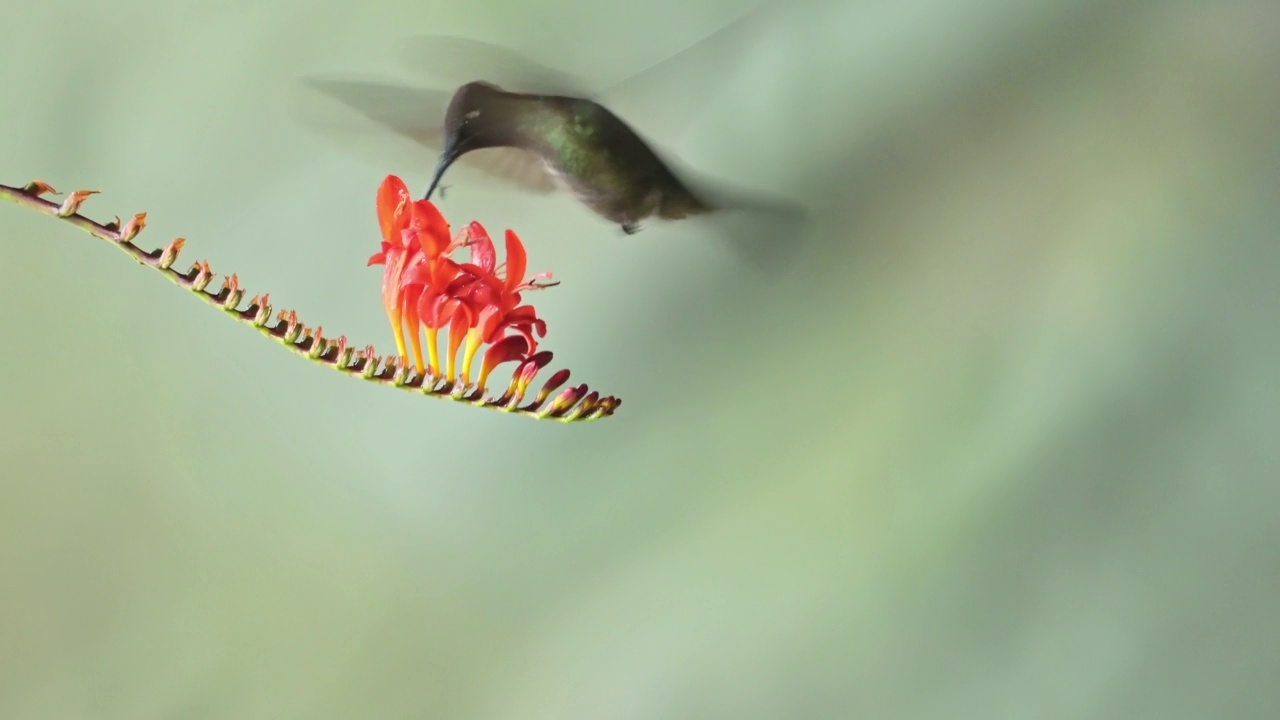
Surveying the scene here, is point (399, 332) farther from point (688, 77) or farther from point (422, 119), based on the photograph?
point (688, 77)

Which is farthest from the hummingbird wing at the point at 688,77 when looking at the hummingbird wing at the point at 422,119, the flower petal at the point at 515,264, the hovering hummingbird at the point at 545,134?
the flower petal at the point at 515,264

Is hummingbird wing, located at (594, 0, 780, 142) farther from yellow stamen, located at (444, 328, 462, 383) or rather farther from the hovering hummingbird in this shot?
yellow stamen, located at (444, 328, 462, 383)

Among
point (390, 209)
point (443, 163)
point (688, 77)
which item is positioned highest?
point (688, 77)

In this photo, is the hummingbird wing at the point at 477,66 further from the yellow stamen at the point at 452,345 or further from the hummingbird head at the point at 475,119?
the yellow stamen at the point at 452,345

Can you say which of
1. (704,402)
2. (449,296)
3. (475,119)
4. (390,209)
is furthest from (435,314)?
(704,402)

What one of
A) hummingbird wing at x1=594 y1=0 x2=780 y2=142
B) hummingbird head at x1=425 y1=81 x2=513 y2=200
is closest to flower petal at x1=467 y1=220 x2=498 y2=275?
hummingbird head at x1=425 y1=81 x2=513 y2=200

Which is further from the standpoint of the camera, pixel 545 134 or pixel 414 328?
pixel 545 134
